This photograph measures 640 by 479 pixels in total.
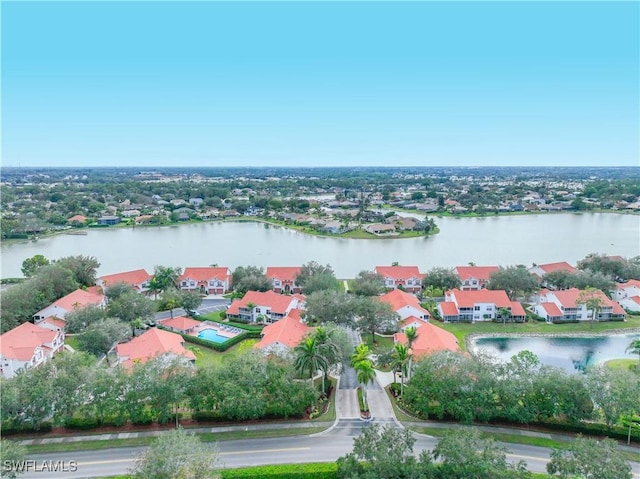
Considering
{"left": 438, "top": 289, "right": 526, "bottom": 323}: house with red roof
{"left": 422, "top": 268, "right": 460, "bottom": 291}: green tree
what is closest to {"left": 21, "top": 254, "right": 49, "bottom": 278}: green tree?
Answer: {"left": 422, "top": 268, "right": 460, "bottom": 291}: green tree

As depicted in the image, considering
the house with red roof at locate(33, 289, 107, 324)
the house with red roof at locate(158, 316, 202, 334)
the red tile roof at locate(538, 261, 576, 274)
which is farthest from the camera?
the red tile roof at locate(538, 261, 576, 274)

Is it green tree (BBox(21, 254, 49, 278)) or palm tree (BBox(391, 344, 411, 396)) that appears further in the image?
green tree (BBox(21, 254, 49, 278))

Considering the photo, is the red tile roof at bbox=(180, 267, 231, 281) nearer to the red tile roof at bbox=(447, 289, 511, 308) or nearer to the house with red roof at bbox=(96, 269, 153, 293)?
the house with red roof at bbox=(96, 269, 153, 293)

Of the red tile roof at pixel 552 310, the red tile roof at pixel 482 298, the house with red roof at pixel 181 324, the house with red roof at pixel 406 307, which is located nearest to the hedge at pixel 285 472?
the house with red roof at pixel 181 324

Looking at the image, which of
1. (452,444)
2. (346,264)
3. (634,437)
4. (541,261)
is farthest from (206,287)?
(541,261)

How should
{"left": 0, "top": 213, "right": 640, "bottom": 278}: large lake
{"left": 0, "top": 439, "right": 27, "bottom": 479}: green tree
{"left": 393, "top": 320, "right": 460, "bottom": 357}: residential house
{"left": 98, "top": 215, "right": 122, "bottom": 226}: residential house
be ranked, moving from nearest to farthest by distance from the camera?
{"left": 0, "top": 439, "right": 27, "bottom": 479}: green tree, {"left": 393, "top": 320, "right": 460, "bottom": 357}: residential house, {"left": 0, "top": 213, "right": 640, "bottom": 278}: large lake, {"left": 98, "top": 215, "right": 122, "bottom": 226}: residential house

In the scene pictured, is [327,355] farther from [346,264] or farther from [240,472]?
[346,264]

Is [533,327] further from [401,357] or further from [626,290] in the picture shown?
[401,357]
